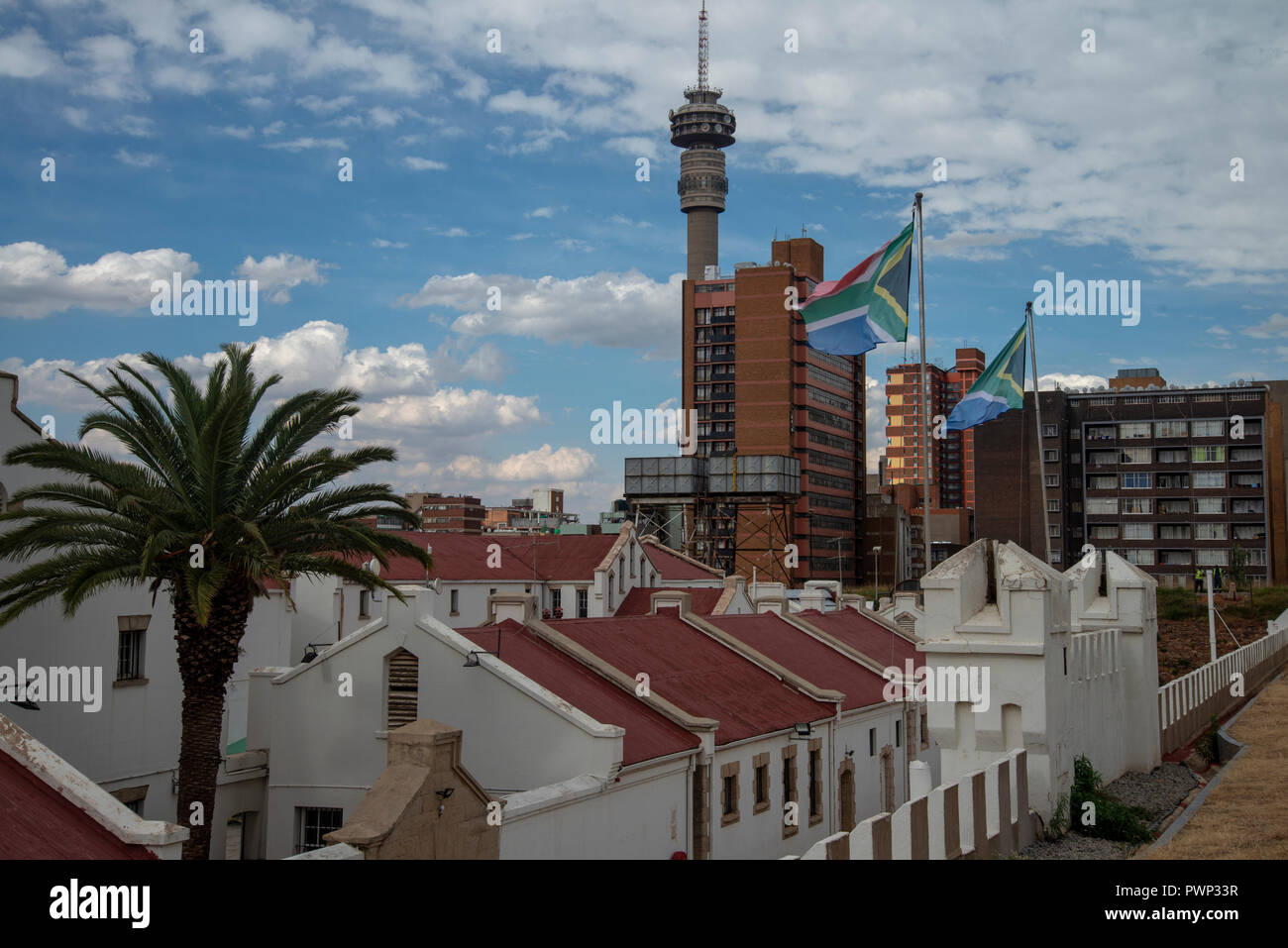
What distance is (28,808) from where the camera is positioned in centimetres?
1361

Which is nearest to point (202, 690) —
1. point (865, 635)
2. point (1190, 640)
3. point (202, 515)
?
point (202, 515)

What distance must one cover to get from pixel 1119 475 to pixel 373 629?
10396 centimetres

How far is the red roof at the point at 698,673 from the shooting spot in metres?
28.2

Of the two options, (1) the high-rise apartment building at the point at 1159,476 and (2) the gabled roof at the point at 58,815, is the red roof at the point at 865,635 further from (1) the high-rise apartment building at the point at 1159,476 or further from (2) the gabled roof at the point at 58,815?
(1) the high-rise apartment building at the point at 1159,476

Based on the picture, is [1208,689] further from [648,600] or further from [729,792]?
[648,600]

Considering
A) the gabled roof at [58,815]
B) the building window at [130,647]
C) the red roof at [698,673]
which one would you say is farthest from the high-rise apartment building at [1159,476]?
the gabled roof at [58,815]

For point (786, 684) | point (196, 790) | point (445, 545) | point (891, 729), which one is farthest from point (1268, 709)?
point (445, 545)

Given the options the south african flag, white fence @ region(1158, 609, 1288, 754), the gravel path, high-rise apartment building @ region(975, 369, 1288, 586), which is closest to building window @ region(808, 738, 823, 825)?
white fence @ region(1158, 609, 1288, 754)

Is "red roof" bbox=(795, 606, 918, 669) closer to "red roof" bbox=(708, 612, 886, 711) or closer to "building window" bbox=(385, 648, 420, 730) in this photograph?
"red roof" bbox=(708, 612, 886, 711)

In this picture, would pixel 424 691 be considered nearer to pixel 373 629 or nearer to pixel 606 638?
pixel 373 629

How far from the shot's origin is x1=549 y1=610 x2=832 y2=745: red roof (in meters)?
28.2

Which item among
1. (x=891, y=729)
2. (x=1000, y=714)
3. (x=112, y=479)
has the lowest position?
(x=891, y=729)
